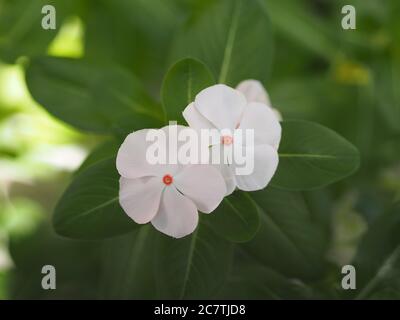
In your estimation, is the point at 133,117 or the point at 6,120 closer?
the point at 133,117

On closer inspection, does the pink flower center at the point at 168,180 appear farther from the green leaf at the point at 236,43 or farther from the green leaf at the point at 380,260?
the green leaf at the point at 380,260

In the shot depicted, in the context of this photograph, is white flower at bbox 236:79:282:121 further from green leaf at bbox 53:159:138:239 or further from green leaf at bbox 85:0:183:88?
green leaf at bbox 85:0:183:88

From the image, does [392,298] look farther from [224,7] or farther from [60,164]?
[60,164]

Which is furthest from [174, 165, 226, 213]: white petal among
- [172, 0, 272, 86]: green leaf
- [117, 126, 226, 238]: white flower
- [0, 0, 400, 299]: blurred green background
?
[0, 0, 400, 299]: blurred green background

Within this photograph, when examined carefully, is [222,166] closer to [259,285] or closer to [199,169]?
[199,169]

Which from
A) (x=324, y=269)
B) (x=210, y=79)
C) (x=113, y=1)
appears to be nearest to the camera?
(x=210, y=79)
